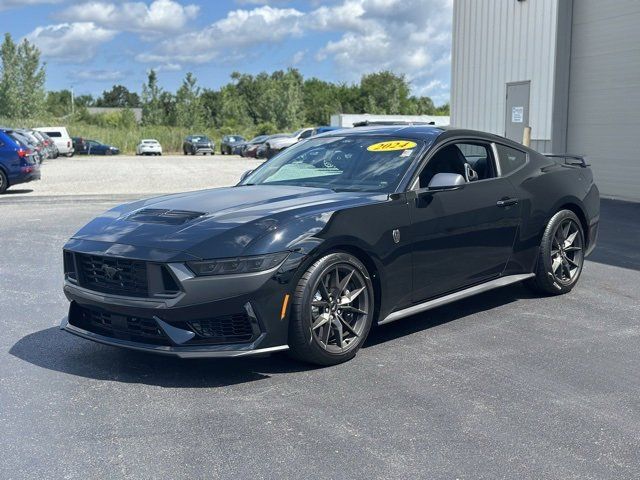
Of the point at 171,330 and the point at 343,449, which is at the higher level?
the point at 171,330

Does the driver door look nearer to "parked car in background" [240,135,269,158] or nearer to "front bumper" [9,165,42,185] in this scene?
"front bumper" [9,165,42,185]

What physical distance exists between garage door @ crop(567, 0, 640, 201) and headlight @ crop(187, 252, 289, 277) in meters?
12.4

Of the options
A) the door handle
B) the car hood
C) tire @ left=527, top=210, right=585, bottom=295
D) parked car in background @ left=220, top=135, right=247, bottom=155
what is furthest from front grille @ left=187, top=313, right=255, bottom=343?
parked car in background @ left=220, top=135, right=247, bottom=155

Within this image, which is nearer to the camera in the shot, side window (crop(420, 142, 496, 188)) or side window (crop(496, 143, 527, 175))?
side window (crop(420, 142, 496, 188))

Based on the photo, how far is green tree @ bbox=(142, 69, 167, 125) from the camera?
244ft

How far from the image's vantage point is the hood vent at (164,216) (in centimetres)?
478

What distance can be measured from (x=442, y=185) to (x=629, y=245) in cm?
533

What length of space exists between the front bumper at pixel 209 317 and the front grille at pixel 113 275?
7cm

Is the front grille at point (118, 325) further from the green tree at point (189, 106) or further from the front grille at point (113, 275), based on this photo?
the green tree at point (189, 106)

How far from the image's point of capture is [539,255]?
6.48m

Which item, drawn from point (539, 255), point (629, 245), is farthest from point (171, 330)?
point (629, 245)

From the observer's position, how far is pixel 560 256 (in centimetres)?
670

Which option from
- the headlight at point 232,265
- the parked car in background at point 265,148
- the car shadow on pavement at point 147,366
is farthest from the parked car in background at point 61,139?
the headlight at point 232,265

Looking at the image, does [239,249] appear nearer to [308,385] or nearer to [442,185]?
[308,385]
